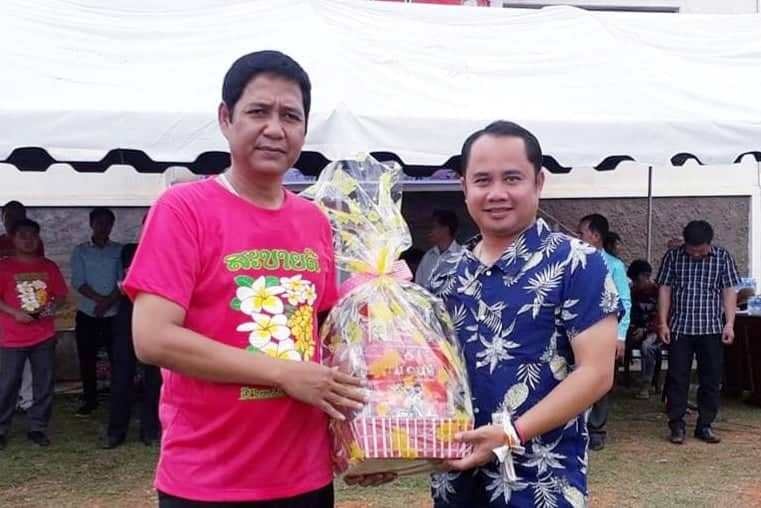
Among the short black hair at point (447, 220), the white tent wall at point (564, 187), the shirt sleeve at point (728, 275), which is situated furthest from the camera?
the white tent wall at point (564, 187)

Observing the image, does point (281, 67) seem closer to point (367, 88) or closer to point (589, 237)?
point (367, 88)

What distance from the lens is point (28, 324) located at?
6723 mm

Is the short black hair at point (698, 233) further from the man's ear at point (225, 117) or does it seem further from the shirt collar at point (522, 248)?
the man's ear at point (225, 117)

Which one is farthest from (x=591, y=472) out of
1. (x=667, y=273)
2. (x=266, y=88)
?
(x=266, y=88)

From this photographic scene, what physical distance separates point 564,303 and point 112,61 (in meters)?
4.33

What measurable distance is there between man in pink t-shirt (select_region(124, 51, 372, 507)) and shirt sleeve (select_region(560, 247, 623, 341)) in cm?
52

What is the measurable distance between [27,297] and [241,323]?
17.1 feet

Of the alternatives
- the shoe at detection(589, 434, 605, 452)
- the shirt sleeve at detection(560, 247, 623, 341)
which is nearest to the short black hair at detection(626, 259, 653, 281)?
the shoe at detection(589, 434, 605, 452)

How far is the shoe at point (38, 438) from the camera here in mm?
6781

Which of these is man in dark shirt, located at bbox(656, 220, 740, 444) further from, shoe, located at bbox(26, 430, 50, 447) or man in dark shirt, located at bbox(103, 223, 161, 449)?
shoe, located at bbox(26, 430, 50, 447)

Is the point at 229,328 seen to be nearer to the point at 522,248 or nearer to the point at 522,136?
the point at 522,248

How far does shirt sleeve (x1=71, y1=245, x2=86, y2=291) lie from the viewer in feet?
24.9

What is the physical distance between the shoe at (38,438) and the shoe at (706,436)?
15.9 feet

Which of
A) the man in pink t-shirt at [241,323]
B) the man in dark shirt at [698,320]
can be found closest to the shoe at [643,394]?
the man in dark shirt at [698,320]
